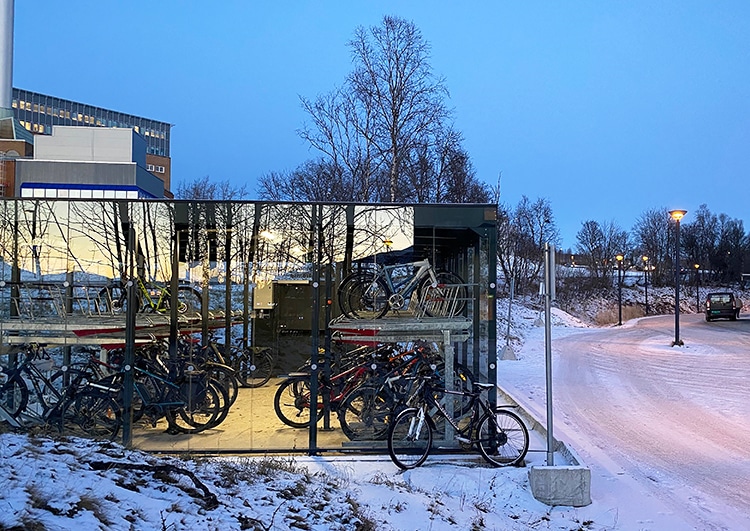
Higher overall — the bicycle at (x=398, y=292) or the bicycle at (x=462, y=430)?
the bicycle at (x=398, y=292)

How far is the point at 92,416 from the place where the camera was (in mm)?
7191

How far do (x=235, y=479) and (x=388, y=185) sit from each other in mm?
15532

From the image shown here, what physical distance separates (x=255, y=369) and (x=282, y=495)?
2902 millimetres

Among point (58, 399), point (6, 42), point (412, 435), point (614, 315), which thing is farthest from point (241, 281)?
point (614, 315)

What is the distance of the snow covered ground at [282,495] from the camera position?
3740 mm

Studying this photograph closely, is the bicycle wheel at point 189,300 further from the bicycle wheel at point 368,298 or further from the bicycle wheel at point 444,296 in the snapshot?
the bicycle wheel at point 444,296

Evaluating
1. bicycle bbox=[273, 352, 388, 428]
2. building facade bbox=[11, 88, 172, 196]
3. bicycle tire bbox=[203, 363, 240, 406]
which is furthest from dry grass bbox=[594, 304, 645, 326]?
building facade bbox=[11, 88, 172, 196]

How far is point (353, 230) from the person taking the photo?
753 centimetres

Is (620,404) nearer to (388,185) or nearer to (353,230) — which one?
(353,230)

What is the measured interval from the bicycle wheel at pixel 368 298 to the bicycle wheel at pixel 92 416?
2785 mm

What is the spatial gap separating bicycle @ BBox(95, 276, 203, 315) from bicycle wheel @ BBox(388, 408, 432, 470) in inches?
108

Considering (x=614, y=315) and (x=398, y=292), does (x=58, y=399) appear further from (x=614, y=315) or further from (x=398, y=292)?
(x=614, y=315)

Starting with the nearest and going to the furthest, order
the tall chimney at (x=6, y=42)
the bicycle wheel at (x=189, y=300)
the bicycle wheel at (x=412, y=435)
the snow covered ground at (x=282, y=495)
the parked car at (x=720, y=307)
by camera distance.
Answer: the snow covered ground at (x=282, y=495), the bicycle wheel at (x=412, y=435), the bicycle wheel at (x=189, y=300), the tall chimney at (x=6, y=42), the parked car at (x=720, y=307)

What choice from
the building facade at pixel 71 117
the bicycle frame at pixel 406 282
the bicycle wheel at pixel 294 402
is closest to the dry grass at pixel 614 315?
the bicycle frame at pixel 406 282
